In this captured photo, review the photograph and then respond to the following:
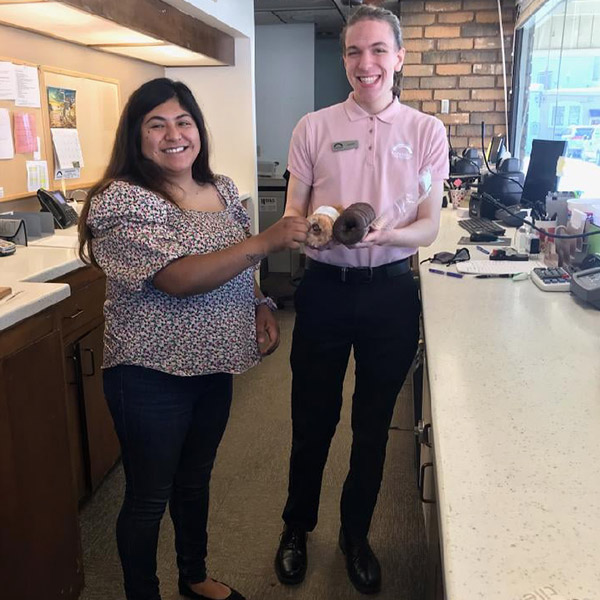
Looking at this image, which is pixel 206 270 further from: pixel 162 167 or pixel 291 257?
pixel 291 257

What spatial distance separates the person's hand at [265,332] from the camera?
1.52 m

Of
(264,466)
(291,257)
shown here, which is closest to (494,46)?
(291,257)

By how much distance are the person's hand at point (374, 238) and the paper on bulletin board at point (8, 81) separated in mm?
1859

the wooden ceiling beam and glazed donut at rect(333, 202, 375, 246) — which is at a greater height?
the wooden ceiling beam

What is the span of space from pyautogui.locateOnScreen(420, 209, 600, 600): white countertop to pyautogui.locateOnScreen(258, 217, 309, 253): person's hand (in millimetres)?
372

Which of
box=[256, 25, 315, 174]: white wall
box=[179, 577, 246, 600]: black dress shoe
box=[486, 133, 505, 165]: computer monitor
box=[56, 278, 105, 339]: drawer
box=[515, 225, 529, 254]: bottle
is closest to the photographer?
box=[179, 577, 246, 600]: black dress shoe

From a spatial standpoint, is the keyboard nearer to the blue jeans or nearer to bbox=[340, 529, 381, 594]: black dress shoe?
bbox=[340, 529, 381, 594]: black dress shoe

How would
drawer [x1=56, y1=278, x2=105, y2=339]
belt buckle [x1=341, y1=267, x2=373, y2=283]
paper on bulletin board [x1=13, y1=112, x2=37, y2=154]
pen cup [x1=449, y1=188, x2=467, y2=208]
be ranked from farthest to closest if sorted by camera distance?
pen cup [x1=449, y1=188, x2=467, y2=208] → paper on bulletin board [x1=13, y1=112, x2=37, y2=154] → drawer [x1=56, y1=278, x2=105, y2=339] → belt buckle [x1=341, y1=267, x2=373, y2=283]

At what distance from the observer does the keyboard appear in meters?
2.91

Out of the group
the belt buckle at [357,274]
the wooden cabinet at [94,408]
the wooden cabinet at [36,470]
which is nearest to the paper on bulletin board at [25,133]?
the wooden cabinet at [94,408]

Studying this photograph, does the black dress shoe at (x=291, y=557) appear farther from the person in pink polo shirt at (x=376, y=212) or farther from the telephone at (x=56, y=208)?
the telephone at (x=56, y=208)

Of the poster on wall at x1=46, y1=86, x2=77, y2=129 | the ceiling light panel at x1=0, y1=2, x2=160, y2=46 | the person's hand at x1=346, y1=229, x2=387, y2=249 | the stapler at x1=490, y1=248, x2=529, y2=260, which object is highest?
the ceiling light panel at x1=0, y1=2, x2=160, y2=46

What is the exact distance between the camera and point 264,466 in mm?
2523

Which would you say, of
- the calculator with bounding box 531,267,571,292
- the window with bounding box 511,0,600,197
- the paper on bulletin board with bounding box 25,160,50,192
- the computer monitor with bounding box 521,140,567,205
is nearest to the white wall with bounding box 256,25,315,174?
the window with bounding box 511,0,600,197
